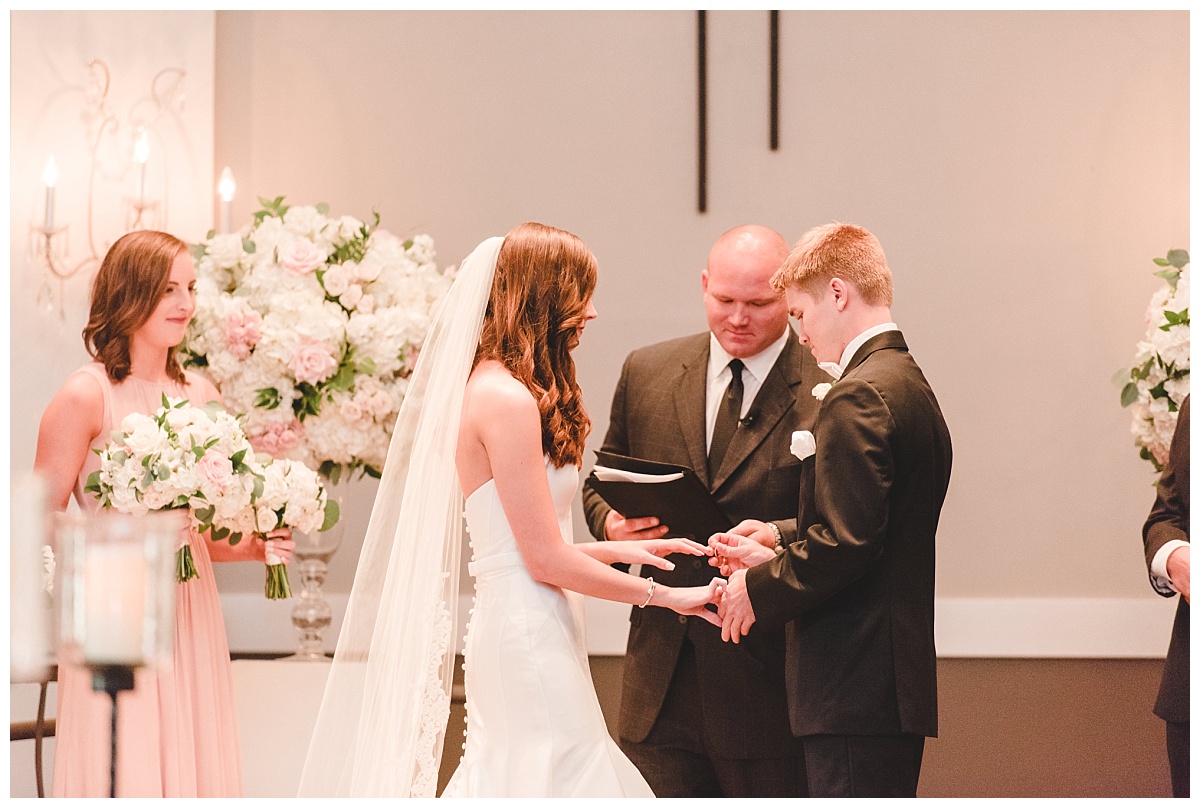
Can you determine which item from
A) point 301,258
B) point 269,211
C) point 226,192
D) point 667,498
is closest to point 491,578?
point 667,498

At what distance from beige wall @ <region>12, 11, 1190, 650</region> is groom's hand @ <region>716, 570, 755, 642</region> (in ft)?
5.17

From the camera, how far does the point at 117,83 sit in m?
3.95

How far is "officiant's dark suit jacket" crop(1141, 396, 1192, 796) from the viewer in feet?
8.09

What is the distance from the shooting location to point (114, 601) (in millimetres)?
2475

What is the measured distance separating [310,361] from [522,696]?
1.21 metres

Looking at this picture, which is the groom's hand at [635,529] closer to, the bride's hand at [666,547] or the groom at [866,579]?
the bride's hand at [666,547]

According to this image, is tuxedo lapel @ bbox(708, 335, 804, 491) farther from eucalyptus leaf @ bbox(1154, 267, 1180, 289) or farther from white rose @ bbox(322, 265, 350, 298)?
white rose @ bbox(322, 265, 350, 298)

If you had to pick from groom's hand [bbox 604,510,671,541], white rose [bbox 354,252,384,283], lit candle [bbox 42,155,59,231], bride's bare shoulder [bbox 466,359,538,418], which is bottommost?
groom's hand [bbox 604,510,671,541]

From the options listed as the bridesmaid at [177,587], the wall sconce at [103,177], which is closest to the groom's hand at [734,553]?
the bridesmaid at [177,587]

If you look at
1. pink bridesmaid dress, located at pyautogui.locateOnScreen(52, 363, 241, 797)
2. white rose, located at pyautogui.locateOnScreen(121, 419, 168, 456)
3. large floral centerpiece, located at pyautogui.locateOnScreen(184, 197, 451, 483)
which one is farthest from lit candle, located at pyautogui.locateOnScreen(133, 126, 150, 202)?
white rose, located at pyautogui.locateOnScreen(121, 419, 168, 456)

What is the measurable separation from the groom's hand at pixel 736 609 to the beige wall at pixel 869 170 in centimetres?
158

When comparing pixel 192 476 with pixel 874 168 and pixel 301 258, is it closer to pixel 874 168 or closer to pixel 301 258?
pixel 301 258

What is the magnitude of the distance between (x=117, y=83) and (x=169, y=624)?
225cm

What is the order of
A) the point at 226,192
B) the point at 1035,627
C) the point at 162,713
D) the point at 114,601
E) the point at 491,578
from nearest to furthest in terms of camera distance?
the point at 114,601 → the point at 491,578 → the point at 162,713 → the point at 226,192 → the point at 1035,627
